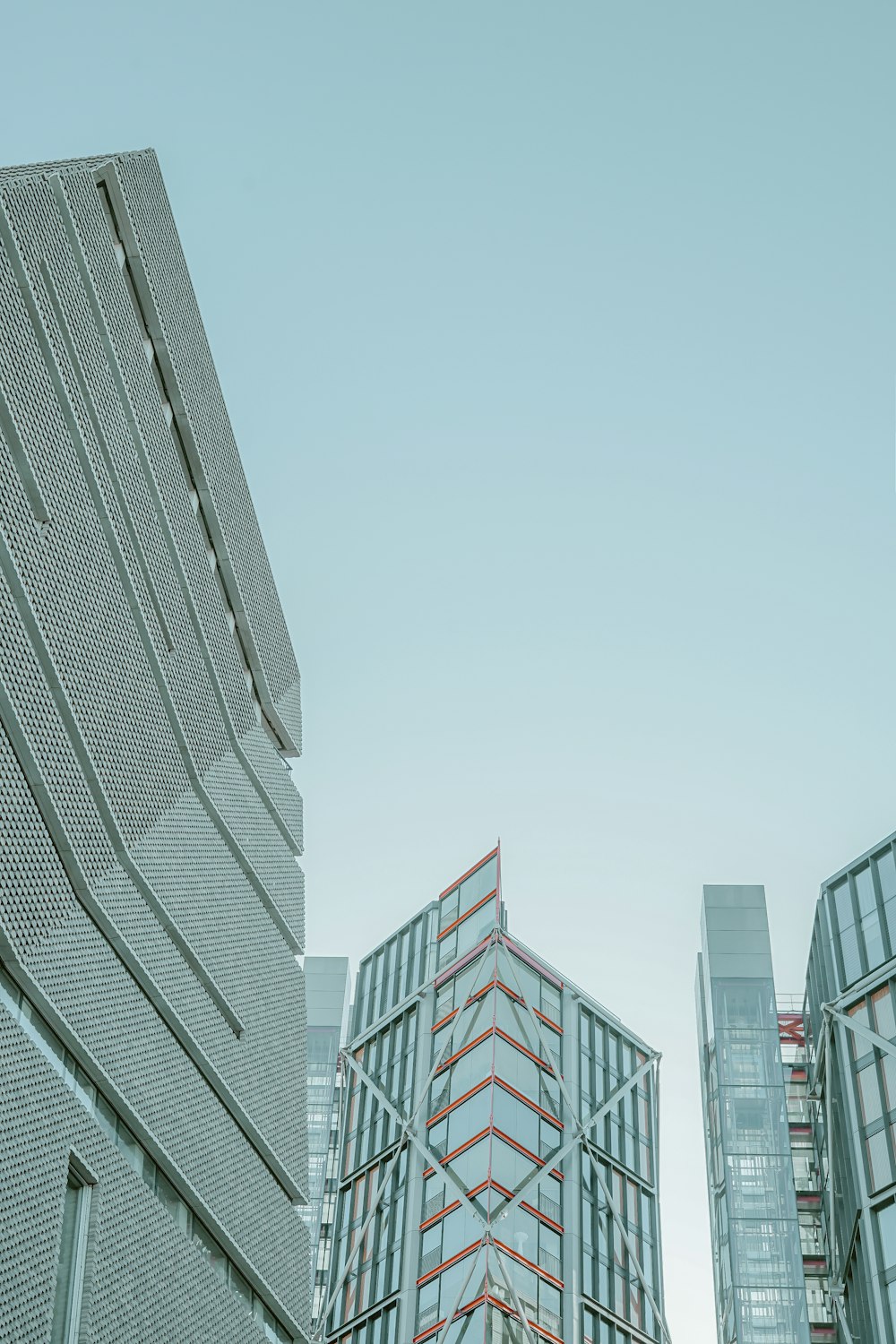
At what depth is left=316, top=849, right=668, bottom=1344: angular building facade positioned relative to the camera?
192ft

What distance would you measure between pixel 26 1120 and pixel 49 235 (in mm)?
18639

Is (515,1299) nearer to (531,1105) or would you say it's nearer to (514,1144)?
(514,1144)

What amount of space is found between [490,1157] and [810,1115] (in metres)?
16.4

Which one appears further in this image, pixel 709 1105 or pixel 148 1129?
pixel 709 1105

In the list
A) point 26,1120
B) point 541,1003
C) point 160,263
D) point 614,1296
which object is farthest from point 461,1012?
point 26,1120

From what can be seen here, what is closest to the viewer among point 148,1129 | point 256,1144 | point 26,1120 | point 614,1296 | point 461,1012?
point 26,1120

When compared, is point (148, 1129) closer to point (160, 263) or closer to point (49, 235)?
point (49, 235)

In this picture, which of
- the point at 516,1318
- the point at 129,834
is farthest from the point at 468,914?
the point at 129,834

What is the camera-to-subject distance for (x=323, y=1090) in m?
88.8

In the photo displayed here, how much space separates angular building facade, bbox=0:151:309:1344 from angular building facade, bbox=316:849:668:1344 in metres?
15.8

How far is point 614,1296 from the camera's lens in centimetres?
6119

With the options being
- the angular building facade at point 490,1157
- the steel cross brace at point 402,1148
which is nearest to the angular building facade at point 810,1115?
the angular building facade at point 490,1157

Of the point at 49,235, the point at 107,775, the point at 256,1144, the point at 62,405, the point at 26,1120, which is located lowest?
the point at 26,1120

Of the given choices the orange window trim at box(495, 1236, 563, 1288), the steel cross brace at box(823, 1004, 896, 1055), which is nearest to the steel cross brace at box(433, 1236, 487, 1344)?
the orange window trim at box(495, 1236, 563, 1288)
